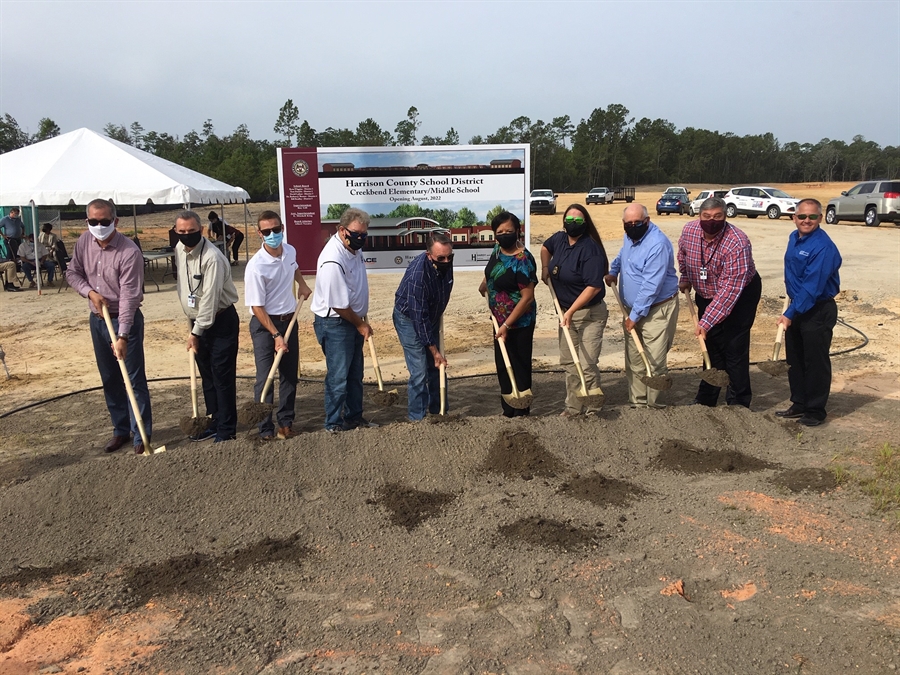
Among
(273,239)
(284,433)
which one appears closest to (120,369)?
(284,433)

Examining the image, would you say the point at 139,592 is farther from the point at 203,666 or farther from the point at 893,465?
the point at 893,465

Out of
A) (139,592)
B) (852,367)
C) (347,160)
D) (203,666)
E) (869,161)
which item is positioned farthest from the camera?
(869,161)

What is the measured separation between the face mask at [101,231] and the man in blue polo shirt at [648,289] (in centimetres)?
387

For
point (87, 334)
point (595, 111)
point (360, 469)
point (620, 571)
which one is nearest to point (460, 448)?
point (360, 469)

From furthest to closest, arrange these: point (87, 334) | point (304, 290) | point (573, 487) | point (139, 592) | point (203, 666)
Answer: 1. point (87, 334)
2. point (304, 290)
3. point (573, 487)
4. point (139, 592)
5. point (203, 666)

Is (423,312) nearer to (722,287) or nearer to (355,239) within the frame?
(355,239)

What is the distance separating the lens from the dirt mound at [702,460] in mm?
4898

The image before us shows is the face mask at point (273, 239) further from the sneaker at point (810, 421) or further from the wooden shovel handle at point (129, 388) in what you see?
the sneaker at point (810, 421)

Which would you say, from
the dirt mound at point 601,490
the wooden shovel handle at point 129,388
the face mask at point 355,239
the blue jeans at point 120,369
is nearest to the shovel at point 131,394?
the wooden shovel handle at point 129,388

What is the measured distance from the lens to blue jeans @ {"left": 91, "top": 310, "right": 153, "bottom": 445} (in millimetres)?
5316

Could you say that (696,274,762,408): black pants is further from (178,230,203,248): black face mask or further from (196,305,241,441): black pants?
(178,230,203,248): black face mask

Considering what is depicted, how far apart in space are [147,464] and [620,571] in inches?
123

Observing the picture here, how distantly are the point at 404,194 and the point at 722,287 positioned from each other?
3.52m

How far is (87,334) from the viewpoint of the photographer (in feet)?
34.9
